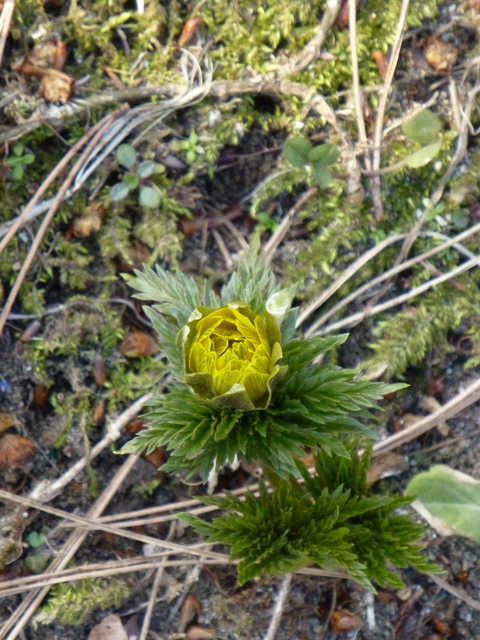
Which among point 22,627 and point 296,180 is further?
point 296,180

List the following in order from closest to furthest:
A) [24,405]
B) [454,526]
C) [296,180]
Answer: [454,526], [24,405], [296,180]

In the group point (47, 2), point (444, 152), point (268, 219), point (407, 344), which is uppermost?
point (47, 2)

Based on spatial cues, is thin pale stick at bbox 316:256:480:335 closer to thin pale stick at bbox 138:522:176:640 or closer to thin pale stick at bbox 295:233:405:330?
thin pale stick at bbox 295:233:405:330

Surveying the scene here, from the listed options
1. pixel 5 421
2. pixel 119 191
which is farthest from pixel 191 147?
pixel 5 421

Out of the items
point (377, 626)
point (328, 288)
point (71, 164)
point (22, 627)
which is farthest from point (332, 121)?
point (22, 627)

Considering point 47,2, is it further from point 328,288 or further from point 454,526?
point 454,526

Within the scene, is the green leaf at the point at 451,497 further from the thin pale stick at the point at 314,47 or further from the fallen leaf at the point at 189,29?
the fallen leaf at the point at 189,29

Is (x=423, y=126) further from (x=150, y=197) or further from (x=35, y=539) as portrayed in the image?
(x=35, y=539)
